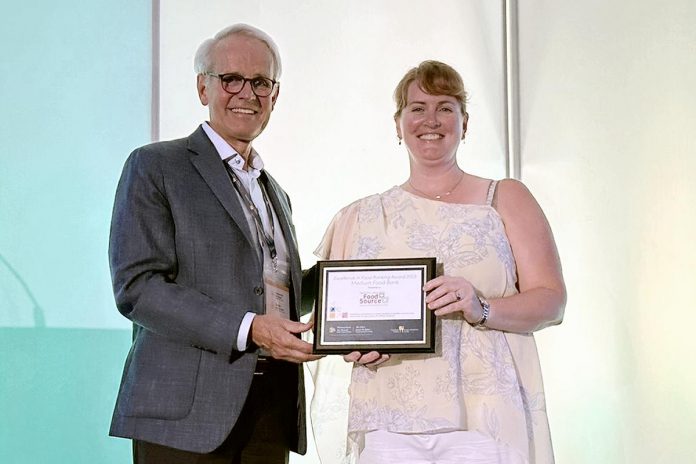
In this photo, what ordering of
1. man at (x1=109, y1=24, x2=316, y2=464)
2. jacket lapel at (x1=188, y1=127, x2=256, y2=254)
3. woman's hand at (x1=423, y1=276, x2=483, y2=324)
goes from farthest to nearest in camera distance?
jacket lapel at (x1=188, y1=127, x2=256, y2=254) < man at (x1=109, y1=24, x2=316, y2=464) < woman's hand at (x1=423, y1=276, x2=483, y2=324)

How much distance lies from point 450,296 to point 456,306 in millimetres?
26

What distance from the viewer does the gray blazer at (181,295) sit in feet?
6.77

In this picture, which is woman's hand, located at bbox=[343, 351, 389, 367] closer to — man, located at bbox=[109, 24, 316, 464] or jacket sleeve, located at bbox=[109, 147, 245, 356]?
man, located at bbox=[109, 24, 316, 464]

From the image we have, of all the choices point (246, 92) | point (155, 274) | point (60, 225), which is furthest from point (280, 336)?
point (60, 225)

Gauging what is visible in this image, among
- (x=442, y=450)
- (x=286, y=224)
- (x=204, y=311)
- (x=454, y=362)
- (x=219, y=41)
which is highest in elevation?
(x=219, y=41)

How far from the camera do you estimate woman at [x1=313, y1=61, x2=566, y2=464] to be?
2.01m

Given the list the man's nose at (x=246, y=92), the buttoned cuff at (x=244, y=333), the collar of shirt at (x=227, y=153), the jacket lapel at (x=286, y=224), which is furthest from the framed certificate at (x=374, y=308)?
the man's nose at (x=246, y=92)

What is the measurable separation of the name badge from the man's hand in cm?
13

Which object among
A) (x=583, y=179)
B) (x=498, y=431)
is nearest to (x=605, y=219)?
(x=583, y=179)

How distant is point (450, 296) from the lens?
1.96m

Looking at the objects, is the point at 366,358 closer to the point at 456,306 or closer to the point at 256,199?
the point at 456,306

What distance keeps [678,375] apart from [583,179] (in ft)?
2.68

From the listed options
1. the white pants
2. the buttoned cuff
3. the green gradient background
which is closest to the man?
the buttoned cuff

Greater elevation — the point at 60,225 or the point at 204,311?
the point at 60,225
